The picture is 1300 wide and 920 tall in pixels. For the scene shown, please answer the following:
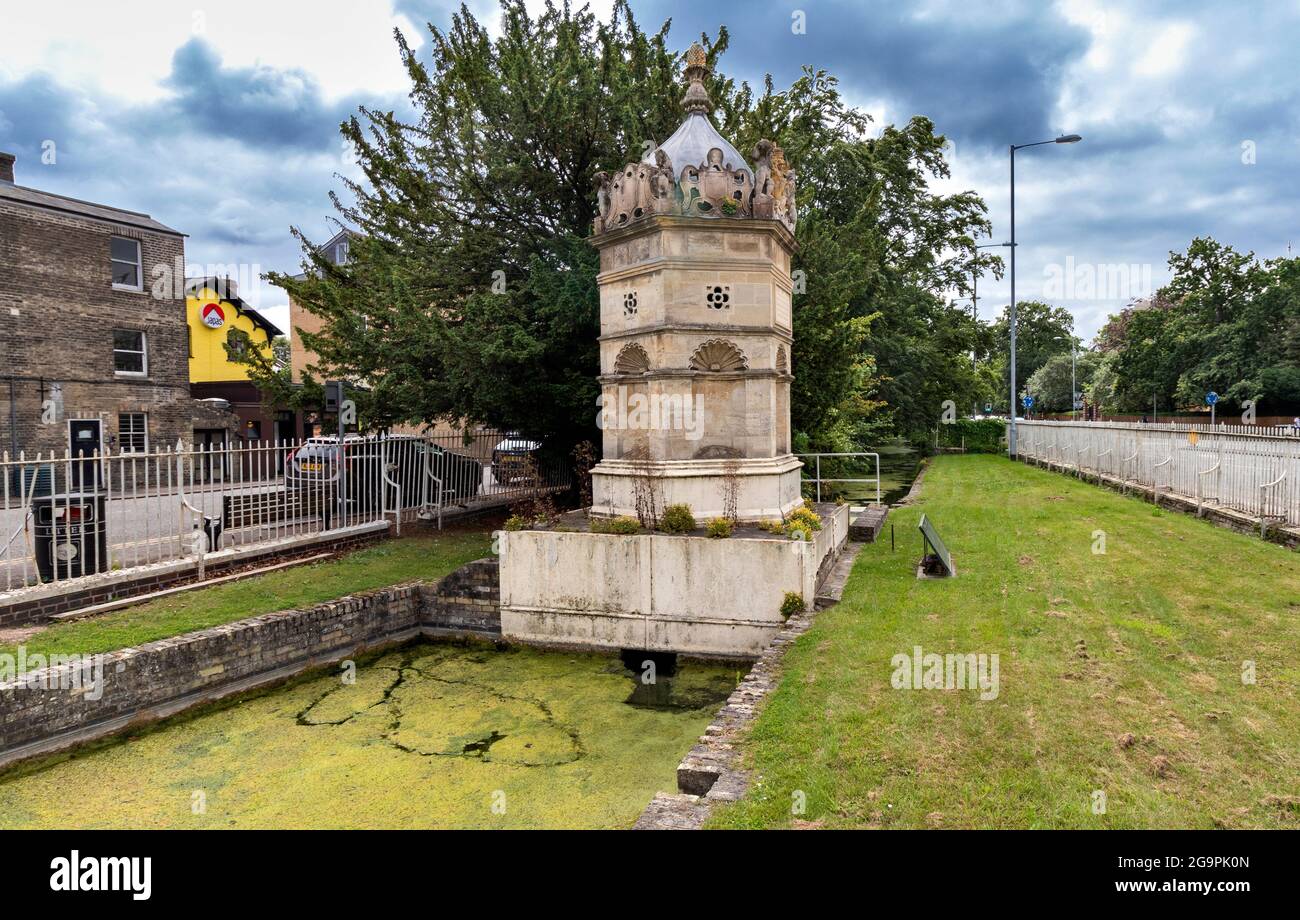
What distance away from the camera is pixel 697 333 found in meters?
9.72

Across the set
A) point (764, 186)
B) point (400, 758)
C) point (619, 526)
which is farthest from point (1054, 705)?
point (764, 186)

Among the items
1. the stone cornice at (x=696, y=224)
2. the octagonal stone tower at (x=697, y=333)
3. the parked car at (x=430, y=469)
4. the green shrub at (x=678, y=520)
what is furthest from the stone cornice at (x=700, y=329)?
the parked car at (x=430, y=469)

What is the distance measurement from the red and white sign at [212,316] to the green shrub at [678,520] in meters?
28.2

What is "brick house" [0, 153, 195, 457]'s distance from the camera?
2022 centimetres

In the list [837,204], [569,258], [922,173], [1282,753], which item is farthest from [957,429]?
[1282,753]

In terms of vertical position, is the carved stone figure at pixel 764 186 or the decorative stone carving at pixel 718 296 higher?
the carved stone figure at pixel 764 186

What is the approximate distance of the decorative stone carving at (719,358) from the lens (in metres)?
9.84

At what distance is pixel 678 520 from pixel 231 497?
6793mm

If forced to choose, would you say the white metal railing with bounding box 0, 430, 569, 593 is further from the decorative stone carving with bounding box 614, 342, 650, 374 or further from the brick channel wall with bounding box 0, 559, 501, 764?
the decorative stone carving with bounding box 614, 342, 650, 374

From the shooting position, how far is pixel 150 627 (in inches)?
316

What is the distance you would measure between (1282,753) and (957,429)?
1462 inches

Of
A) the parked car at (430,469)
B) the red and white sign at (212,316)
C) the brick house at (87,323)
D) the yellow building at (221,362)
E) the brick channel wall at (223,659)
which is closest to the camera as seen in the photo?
the brick channel wall at (223,659)

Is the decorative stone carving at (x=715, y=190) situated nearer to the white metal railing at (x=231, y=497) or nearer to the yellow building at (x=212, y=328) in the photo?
the white metal railing at (x=231, y=497)
